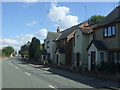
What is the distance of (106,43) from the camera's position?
2527 centimetres

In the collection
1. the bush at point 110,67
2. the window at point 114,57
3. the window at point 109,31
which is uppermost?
the window at point 109,31

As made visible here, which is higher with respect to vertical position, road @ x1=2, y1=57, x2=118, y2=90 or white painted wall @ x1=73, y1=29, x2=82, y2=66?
white painted wall @ x1=73, y1=29, x2=82, y2=66

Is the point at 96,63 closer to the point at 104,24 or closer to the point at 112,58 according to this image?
the point at 112,58

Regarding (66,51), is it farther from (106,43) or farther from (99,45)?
(106,43)

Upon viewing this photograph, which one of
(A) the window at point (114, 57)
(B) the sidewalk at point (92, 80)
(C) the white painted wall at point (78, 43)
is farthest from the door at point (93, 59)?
(C) the white painted wall at point (78, 43)

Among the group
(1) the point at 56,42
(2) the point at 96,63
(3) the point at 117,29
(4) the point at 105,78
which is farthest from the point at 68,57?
(4) the point at 105,78

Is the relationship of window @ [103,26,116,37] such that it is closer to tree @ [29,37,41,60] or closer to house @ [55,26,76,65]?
house @ [55,26,76,65]

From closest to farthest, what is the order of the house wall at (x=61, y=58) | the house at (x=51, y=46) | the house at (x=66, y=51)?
the house at (x=66, y=51) < the house wall at (x=61, y=58) < the house at (x=51, y=46)

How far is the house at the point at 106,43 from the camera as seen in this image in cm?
2322

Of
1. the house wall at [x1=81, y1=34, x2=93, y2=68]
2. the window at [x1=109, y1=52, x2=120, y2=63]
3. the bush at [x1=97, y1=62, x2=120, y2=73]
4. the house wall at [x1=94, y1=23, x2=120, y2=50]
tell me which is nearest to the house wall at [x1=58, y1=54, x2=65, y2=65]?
the house wall at [x1=81, y1=34, x2=93, y2=68]

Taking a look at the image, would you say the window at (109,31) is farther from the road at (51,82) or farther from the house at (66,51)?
the house at (66,51)

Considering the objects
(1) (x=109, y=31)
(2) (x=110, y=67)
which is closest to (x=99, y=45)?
(1) (x=109, y=31)

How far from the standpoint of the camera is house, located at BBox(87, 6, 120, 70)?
23.2 metres

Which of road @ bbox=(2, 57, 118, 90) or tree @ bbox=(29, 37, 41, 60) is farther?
tree @ bbox=(29, 37, 41, 60)
